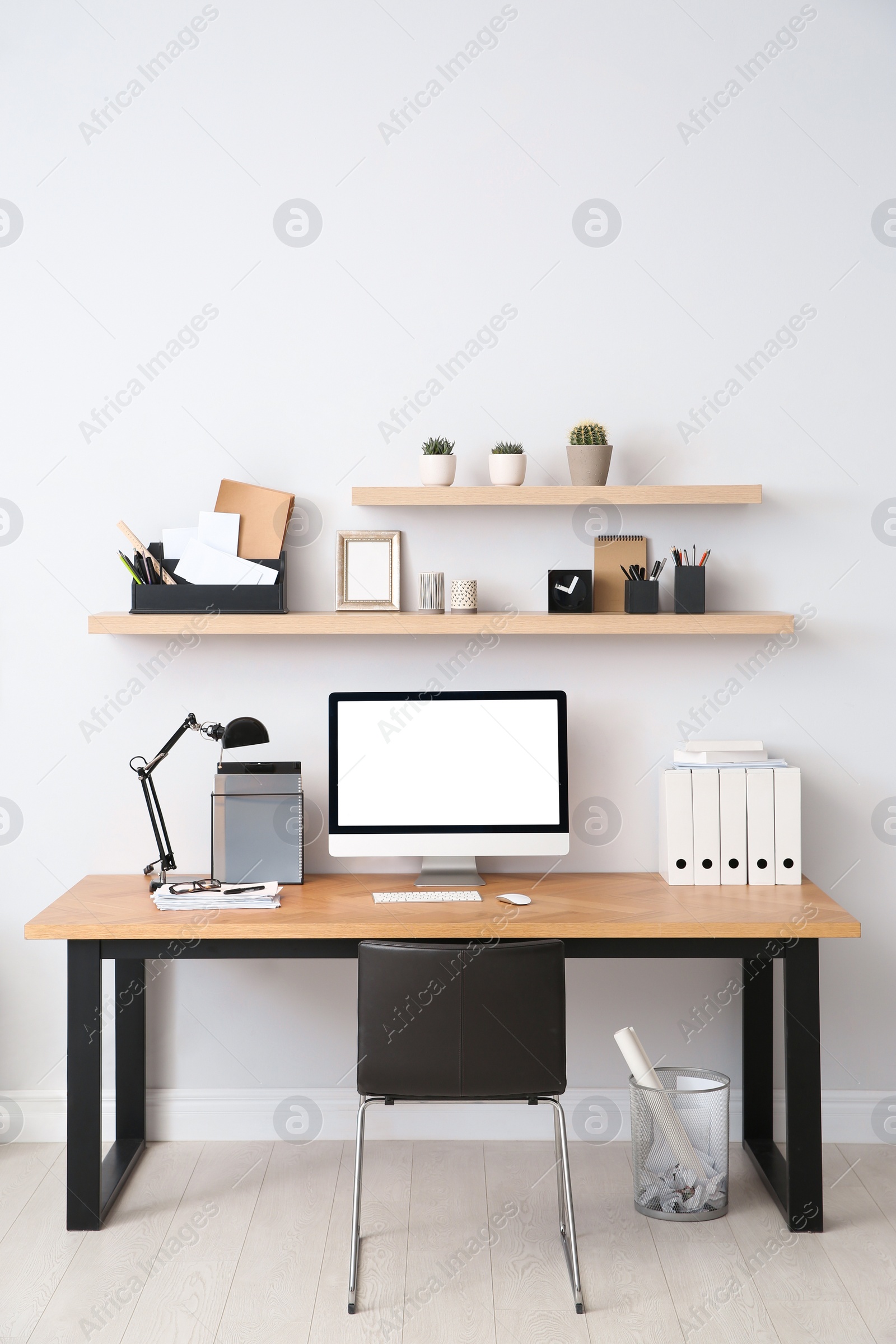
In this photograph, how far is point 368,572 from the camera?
2.81m

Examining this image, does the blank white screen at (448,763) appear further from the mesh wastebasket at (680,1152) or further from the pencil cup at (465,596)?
the mesh wastebasket at (680,1152)

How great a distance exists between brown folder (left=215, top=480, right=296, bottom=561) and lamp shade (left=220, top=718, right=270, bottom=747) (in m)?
0.43

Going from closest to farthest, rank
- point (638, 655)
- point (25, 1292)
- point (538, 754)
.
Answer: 1. point (25, 1292)
2. point (538, 754)
3. point (638, 655)

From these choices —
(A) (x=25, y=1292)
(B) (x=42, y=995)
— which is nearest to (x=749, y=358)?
(B) (x=42, y=995)

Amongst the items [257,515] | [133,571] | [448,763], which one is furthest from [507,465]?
[133,571]

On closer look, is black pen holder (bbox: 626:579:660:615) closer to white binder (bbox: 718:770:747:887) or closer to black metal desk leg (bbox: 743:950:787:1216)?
white binder (bbox: 718:770:747:887)

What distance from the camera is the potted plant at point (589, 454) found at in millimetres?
A: 2695

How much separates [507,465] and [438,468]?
18 cm

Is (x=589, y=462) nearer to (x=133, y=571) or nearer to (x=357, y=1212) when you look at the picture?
(x=133, y=571)

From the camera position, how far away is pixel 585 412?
283cm

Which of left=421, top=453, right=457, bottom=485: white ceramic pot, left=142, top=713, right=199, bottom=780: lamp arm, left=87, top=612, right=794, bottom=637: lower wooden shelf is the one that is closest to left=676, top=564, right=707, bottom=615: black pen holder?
left=87, top=612, right=794, bottom=637: lower wooden shelf

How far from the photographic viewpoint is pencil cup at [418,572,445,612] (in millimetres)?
2781

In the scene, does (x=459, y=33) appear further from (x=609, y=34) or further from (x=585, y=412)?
(x=585, y=412)

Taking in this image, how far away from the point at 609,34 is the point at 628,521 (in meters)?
1.26
